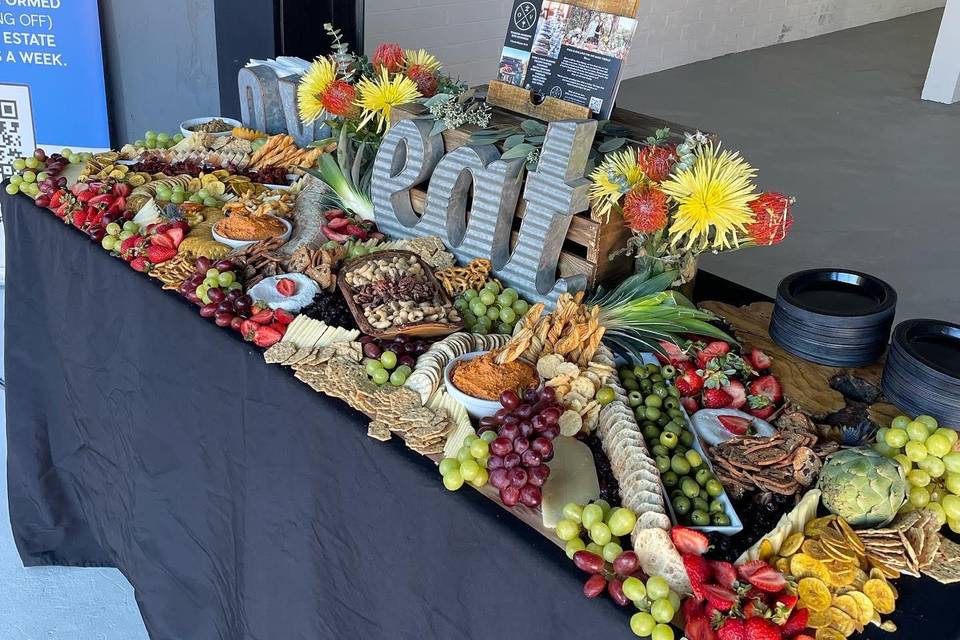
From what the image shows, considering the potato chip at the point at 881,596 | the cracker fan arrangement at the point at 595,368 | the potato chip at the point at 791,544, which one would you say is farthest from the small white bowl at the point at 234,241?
the potato chip at the point at 881,596

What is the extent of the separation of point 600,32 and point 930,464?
975mm

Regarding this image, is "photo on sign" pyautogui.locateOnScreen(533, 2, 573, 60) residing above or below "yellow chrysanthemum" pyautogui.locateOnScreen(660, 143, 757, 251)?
above

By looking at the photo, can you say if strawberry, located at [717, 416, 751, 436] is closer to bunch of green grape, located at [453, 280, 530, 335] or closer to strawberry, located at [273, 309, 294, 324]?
bunch of green grape, located at [453, 280, 530, 335]

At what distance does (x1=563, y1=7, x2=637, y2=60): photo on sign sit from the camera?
1.63 metres

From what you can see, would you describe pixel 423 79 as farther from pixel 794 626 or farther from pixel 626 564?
pixel 794 626

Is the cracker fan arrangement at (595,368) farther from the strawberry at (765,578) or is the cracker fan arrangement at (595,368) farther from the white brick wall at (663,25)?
the white brick wall at (663,25)

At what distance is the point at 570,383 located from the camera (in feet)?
4.47

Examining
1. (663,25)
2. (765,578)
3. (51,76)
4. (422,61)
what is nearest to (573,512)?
(765,578)

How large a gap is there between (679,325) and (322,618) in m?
0.83

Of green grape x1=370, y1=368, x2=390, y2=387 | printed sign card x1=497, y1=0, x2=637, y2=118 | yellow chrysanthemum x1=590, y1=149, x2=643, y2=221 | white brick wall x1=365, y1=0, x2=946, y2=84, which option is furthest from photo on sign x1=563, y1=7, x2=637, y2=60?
white brick wall x1=365, y1=0, x2=946, y2=84

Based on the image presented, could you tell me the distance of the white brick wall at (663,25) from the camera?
4.23 metres

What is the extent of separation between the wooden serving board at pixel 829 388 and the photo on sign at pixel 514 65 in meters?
0.70

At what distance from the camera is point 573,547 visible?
3.60 feet

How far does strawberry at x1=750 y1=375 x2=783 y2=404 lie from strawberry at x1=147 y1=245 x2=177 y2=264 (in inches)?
47.7
